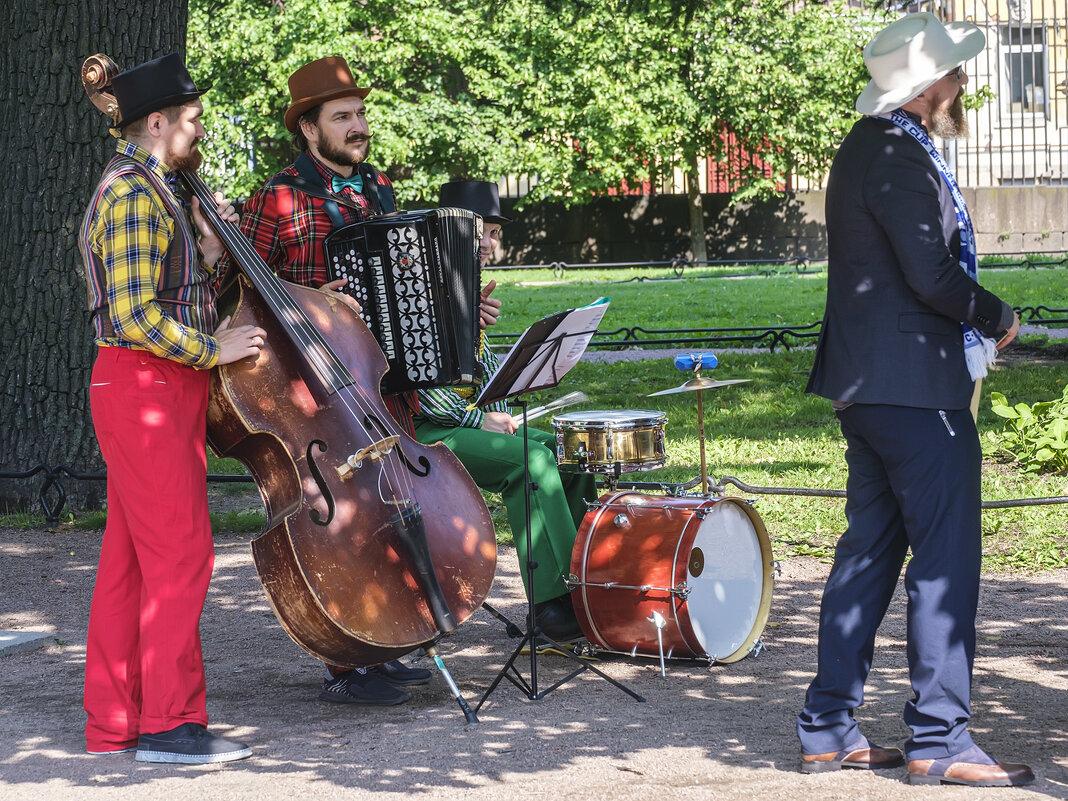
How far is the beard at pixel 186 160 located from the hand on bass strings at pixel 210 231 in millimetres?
108

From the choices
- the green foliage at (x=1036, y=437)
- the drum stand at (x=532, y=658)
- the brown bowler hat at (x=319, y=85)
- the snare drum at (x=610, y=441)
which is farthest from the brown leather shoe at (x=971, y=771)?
the green foliage at (x=1036, y=437)

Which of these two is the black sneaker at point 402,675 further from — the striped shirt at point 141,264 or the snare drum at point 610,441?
the striped shirt at point 141,264

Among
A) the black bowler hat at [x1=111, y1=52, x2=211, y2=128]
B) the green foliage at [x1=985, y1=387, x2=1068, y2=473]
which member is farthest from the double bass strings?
the green foliage at [x1=985, y1=387, x2=1068, y2=473]

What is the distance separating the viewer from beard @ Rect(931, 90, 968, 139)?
4.24 metres

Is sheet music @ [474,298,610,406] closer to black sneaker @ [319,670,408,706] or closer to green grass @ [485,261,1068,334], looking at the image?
black sneaker @ [319,670,408,706]

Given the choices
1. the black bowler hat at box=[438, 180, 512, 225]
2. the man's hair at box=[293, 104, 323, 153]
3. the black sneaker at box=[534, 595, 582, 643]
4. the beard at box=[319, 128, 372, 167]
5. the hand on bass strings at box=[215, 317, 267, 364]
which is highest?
the man's hair at box=[293, 104, 323, 153]

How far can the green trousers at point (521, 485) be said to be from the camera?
566 cm

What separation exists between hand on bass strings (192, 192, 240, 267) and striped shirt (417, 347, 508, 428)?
3.73 feet

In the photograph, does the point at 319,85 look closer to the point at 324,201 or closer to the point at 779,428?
the point at 324,201

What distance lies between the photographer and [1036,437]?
870cm

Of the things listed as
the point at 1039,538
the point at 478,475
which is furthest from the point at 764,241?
the point at 478,475

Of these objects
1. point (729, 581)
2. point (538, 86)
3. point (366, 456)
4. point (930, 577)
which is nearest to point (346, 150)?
point (366, 456)

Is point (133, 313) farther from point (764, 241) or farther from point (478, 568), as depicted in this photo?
point (764, 241)

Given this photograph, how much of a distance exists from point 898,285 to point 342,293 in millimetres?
2028
